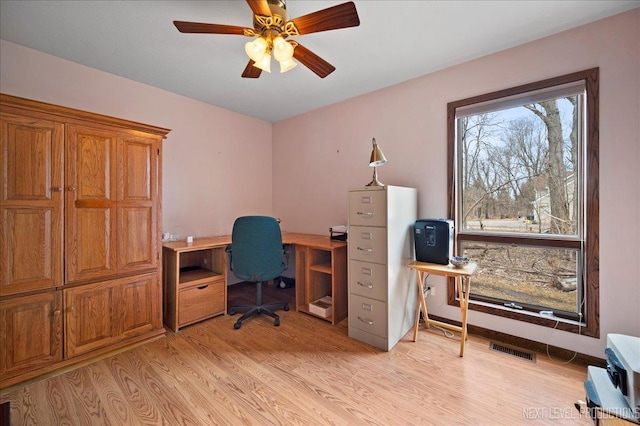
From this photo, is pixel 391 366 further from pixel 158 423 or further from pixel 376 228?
pixel 158 423

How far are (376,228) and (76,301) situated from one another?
7.80ft

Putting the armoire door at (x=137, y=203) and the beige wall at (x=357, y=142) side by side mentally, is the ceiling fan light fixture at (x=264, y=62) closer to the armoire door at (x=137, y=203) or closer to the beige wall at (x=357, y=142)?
the armoire door at (x=137, y=203)

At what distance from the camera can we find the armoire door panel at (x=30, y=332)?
1603 mm

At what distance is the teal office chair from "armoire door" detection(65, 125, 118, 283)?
3.18ft

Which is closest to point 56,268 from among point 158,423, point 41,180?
point 41,180

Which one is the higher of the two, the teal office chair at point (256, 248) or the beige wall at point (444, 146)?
the beige wall at point (444, 146)

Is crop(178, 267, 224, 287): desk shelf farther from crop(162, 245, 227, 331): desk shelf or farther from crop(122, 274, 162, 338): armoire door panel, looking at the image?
crop(122, 274, 162, 338): armoire door panel

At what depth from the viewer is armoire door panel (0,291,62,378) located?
160 centimetres

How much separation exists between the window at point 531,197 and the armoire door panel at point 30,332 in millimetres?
3256

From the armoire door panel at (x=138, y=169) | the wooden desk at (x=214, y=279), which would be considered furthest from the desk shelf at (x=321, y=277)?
the armoire door panel at (x=138, y=169)

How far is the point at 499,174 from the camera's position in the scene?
2268mm

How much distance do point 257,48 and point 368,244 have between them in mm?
1661

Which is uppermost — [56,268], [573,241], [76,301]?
[573,241]

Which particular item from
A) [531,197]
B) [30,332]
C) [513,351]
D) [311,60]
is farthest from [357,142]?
[30,332]
